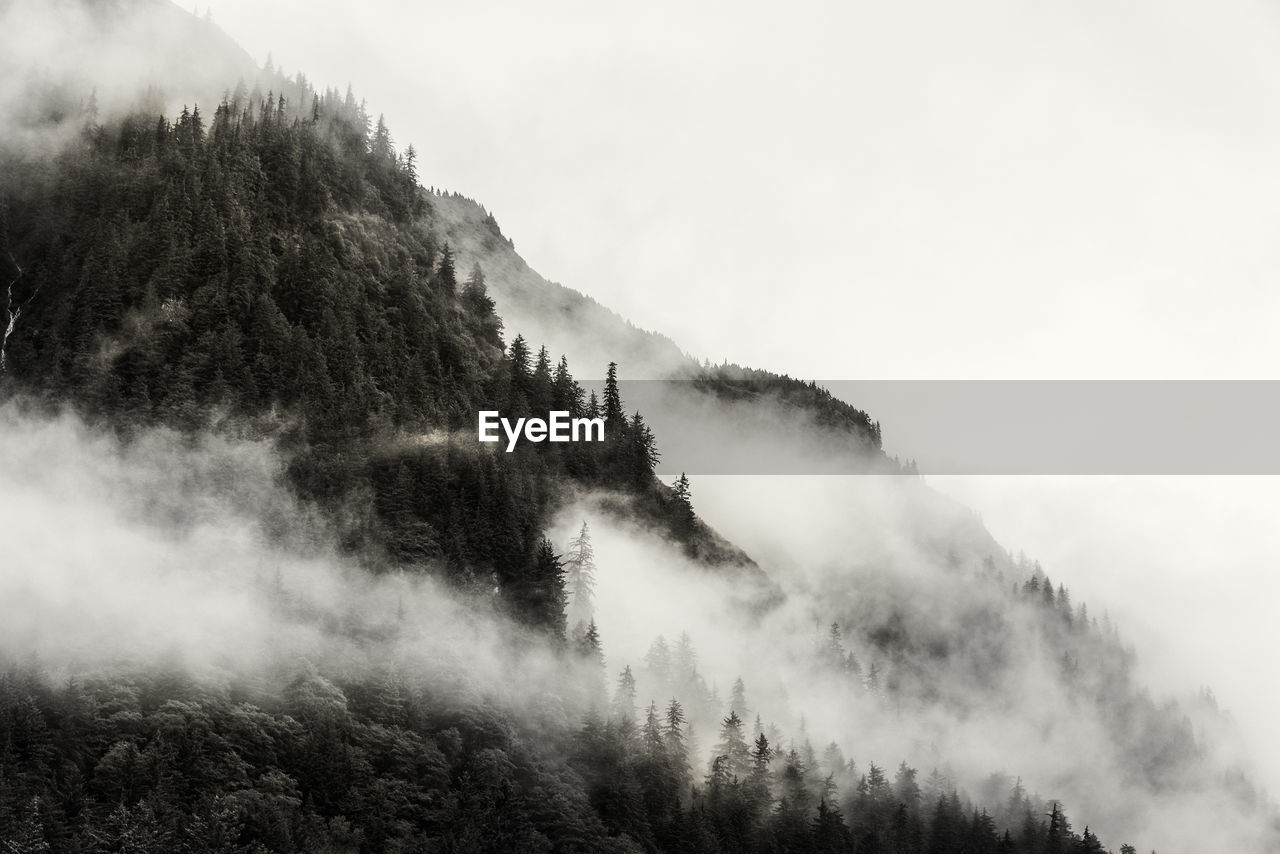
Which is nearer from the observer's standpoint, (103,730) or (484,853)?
(103,730)

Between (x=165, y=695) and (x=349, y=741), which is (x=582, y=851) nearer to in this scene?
(x=349, y=741)

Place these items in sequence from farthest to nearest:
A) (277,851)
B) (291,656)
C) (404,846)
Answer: (291,656) < (404,846) < (277,851)

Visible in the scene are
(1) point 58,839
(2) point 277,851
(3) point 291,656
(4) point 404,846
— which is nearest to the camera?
(1) point 58,839

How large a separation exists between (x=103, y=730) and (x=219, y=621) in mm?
26483

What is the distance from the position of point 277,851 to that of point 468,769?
3131 centimetres

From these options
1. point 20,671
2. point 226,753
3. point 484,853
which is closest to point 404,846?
point 484,853

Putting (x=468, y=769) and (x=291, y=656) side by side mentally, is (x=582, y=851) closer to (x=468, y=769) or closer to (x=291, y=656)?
(x=468, y=769)

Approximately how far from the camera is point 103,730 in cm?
17312

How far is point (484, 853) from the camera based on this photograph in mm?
189375

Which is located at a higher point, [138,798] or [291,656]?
[291,656]

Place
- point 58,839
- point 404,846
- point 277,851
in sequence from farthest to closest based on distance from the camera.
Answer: point 404,846
point 277,851
point 58,839

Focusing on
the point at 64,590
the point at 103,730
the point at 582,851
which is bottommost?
the point at 582,851

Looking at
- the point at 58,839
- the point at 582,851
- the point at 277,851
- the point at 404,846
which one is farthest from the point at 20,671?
the point at 582,851

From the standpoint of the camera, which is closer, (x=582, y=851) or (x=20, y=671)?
(x=20, y=671)
